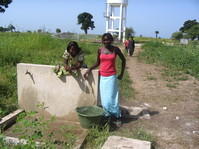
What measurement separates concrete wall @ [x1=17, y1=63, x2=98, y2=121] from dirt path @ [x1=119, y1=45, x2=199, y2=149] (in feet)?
3.09

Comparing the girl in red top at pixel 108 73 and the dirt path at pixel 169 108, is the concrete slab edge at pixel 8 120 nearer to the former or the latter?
the girl in red top at pixel 108 73

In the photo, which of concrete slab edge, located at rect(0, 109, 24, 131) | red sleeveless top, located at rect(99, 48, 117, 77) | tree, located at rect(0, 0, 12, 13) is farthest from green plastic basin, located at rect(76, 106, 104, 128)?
tree, located at rect(0, 0, 12, 13)

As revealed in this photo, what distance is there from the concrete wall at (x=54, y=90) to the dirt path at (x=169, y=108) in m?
0.94

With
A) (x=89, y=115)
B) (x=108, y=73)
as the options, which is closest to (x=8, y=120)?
(x=89, y=115)

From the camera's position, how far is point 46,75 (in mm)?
4035

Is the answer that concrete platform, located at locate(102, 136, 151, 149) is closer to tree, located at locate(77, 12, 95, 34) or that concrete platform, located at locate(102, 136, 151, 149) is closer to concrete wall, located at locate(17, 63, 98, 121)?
concrete wall, located at locate(17, 63, 98, 121)

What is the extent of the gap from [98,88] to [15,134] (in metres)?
1.51

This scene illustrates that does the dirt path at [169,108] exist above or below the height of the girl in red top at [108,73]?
below

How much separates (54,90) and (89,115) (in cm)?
88

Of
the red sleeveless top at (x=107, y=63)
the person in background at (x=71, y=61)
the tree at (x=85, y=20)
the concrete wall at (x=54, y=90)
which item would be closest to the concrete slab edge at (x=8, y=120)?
the concrete wall at (x=54, y=90)

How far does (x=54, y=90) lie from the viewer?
4062 millimetres

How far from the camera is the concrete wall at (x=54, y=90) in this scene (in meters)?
3.93

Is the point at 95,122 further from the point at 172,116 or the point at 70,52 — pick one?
the point at 172,116

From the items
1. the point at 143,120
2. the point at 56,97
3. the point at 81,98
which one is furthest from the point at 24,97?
the point at 143,120
